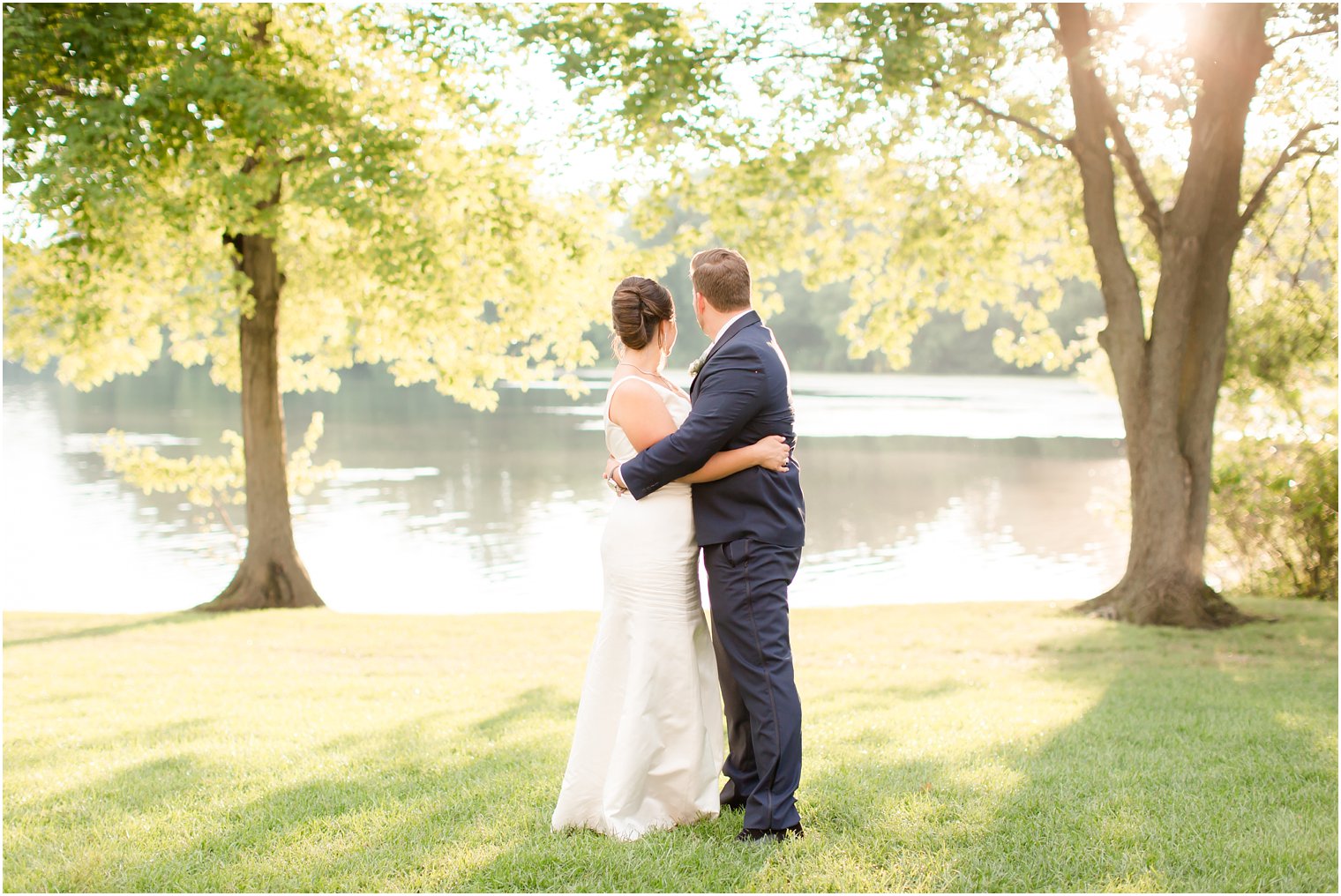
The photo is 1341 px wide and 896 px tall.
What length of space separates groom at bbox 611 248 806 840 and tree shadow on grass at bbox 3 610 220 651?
417 inches

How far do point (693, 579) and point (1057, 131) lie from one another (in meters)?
11.9

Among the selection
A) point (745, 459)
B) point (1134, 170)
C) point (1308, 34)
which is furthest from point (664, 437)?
point (1308, 34)

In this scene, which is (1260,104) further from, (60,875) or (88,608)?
(88,608)

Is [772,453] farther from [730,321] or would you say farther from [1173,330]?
[1173,330]

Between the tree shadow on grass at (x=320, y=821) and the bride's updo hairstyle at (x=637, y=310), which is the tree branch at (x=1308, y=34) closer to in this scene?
the bride's updo hairstyle at (x=637, y=310)

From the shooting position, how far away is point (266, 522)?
15359 mm

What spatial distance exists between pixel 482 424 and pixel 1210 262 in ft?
122

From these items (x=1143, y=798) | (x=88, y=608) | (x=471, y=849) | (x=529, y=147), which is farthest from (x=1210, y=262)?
(x=88, y=608)

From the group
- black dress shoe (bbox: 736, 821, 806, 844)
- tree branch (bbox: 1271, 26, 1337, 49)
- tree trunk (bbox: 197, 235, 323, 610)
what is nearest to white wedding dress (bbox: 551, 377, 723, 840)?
black dress shoe (bbox: 736, 821, 806, 844)

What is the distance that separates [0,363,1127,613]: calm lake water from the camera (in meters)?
19.5

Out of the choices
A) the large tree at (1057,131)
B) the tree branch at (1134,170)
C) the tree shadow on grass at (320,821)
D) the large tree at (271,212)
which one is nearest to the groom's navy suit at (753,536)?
the tree shadow on grass at (320,821)

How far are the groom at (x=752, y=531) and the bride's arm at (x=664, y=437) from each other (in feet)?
0.20

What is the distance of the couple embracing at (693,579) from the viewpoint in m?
4.36

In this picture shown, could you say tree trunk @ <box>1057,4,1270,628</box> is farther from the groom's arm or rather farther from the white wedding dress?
the groom's arm
